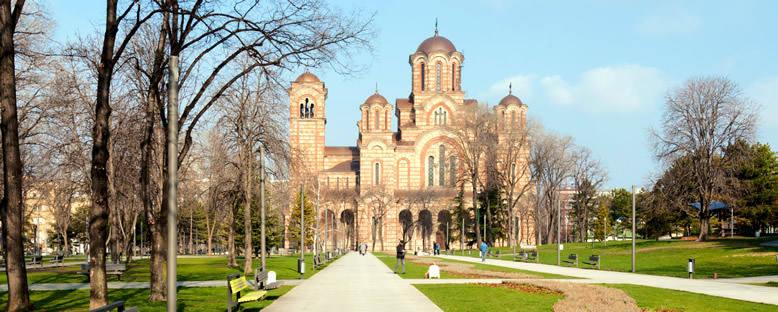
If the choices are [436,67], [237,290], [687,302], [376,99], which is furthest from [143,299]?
[376,99]

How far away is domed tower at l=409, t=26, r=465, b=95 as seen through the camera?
310ft

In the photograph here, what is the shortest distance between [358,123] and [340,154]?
16.9 feet

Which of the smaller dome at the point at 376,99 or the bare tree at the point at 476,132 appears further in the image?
the smaller dome at the point at 376,99

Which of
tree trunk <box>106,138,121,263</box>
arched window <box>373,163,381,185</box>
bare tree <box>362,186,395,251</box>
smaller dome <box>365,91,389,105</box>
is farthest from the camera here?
smaller dome <box>365,91,389,105</box>

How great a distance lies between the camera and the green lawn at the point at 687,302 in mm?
15209

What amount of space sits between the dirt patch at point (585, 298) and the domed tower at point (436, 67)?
243ft

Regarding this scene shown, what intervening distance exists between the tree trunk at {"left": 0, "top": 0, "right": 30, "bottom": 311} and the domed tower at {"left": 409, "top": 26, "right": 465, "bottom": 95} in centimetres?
8129

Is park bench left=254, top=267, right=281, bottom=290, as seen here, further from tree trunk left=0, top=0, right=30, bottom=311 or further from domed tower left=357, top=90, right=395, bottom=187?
domed tower left=357, top=90, right=395, bottom=187

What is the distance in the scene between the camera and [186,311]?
1531 cm

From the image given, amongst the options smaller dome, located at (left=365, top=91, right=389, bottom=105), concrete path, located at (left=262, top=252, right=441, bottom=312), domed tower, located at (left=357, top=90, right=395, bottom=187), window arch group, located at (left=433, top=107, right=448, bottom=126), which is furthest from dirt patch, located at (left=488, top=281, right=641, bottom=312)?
smaller dome, located at (left=365, top=91, right=389, bottom=105)

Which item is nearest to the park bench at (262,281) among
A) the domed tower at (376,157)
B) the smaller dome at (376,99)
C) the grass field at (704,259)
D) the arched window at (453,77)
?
the grass field at (704,259)

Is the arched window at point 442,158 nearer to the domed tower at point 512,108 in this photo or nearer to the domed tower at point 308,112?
the domed tower at point 512,108

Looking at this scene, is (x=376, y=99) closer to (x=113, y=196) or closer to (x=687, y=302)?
(x=113, y=196)

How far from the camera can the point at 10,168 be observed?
564 inches
